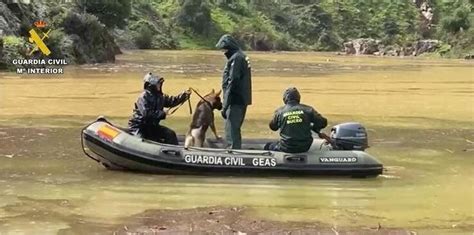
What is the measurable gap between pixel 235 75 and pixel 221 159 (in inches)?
46.0

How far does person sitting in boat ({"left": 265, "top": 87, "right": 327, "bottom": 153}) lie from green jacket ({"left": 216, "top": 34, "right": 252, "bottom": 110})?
69 centimetres

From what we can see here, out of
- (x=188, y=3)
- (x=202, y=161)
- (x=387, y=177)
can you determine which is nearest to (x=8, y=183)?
(x=202, y=161)

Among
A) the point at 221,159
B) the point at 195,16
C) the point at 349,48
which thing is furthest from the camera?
the point at 195,16

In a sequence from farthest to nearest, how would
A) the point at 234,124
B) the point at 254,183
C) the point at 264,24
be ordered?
the point at 264,24 → the point at 234,124 → the point at 254,183

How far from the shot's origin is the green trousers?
10.0m

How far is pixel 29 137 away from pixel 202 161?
472 cm

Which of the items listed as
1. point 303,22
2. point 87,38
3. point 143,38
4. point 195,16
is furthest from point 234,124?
point 303,22

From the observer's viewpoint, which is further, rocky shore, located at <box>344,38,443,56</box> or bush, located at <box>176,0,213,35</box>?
bush, located at <box>176,0,213,35</box>

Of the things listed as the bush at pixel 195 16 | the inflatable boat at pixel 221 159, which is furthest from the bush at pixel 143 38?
the inflatable boat at pixel 221 159

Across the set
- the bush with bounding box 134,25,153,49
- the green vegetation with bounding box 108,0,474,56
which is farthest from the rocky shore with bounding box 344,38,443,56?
the bush with bounding box 134,25,153,49

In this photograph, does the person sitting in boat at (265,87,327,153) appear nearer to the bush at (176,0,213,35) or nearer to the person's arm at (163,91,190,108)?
the person's arm at (163,91,190,108)

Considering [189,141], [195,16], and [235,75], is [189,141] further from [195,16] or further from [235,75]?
[195,16]

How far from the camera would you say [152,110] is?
9945 millimetres

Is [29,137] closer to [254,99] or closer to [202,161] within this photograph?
[202,161]
